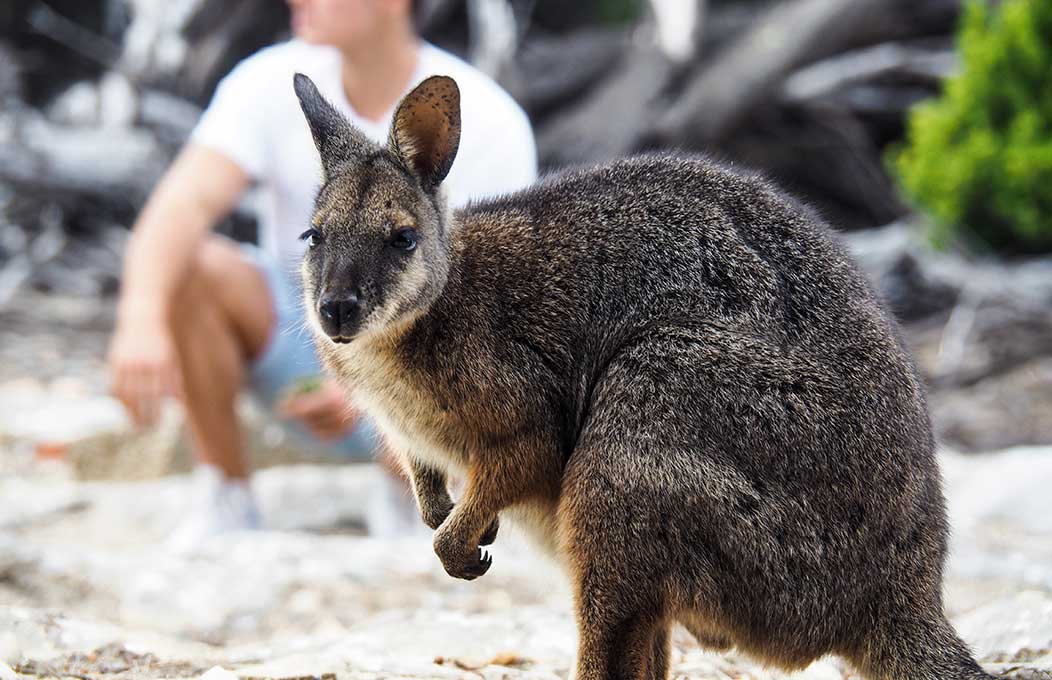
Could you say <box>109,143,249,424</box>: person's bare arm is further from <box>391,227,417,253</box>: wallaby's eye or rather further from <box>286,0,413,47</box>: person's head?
<box>391,227,417,253</box>: wallaby's eye

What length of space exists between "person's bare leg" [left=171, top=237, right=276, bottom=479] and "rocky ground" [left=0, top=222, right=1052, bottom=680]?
554 millimetres

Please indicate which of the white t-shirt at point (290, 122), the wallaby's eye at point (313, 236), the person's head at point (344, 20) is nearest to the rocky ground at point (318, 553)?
the wallaby's eye at point (313, 236)

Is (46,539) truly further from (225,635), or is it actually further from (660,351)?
(660,351)

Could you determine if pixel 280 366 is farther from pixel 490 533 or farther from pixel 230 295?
pixel 490 533

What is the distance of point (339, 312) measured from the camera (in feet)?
9.41

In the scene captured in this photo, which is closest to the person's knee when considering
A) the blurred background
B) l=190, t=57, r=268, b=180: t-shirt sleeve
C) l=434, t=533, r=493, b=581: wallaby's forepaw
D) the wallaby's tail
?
l=190, t=57, r=268, b=180: t-shirt sleeve

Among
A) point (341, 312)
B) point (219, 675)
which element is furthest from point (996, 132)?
point (219, 675)

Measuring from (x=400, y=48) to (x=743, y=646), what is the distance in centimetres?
339

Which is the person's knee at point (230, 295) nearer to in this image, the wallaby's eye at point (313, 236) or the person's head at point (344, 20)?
the person's head at point (344, 20)

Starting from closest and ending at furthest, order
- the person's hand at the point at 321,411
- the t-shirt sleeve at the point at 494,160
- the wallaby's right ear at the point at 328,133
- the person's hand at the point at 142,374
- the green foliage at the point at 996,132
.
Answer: the wallaby's right ear at the point at 328,133 → the person's hand at the point at 142,374 → the t-shirt sleeve at the point at 494,160 → the person's hand at the point at 321,411 → the green foliage at the point at 996,132

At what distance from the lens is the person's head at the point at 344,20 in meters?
5.19

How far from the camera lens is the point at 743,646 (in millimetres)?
2896

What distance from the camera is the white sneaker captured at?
19.0 feet

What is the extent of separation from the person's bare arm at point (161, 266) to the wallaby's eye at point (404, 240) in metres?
2.12
